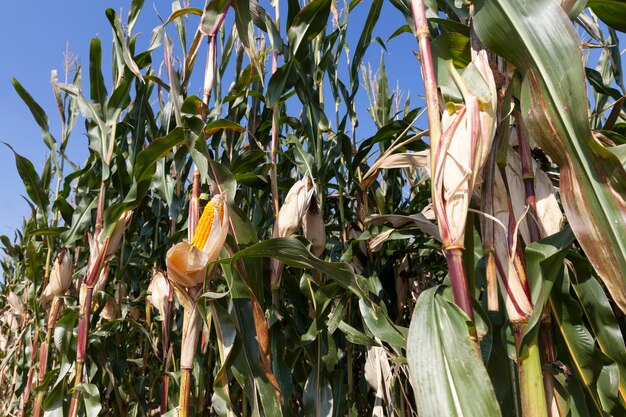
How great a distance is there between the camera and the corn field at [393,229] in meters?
0.73

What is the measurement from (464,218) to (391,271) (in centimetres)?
127

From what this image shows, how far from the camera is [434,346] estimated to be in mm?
726

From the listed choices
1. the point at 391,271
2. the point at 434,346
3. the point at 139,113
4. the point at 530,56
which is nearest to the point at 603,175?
the point at 530,56

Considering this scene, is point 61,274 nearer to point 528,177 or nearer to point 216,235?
point 216,235

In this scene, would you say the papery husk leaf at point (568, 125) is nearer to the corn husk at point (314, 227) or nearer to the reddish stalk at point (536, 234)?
the reddish stalk at point (536, 234)

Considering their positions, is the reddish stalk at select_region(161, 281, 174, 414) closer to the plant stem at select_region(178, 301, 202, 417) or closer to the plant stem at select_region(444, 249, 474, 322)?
the plant stem at select_region(178, 301, 202, 417)

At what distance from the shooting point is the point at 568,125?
717 millimetres

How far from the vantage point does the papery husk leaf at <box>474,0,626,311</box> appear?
0.68m

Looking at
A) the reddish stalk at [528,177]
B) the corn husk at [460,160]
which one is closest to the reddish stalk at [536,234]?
the reddish stalk at [528,177]

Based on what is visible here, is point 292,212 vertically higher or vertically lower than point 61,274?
lower

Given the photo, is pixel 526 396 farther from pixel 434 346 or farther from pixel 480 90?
pixel 480 90

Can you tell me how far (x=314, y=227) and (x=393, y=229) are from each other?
0.83 ft

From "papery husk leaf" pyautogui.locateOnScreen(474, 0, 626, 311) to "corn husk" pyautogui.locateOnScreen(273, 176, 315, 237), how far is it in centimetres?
77

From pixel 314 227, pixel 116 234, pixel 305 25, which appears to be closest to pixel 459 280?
pixel 314 227
